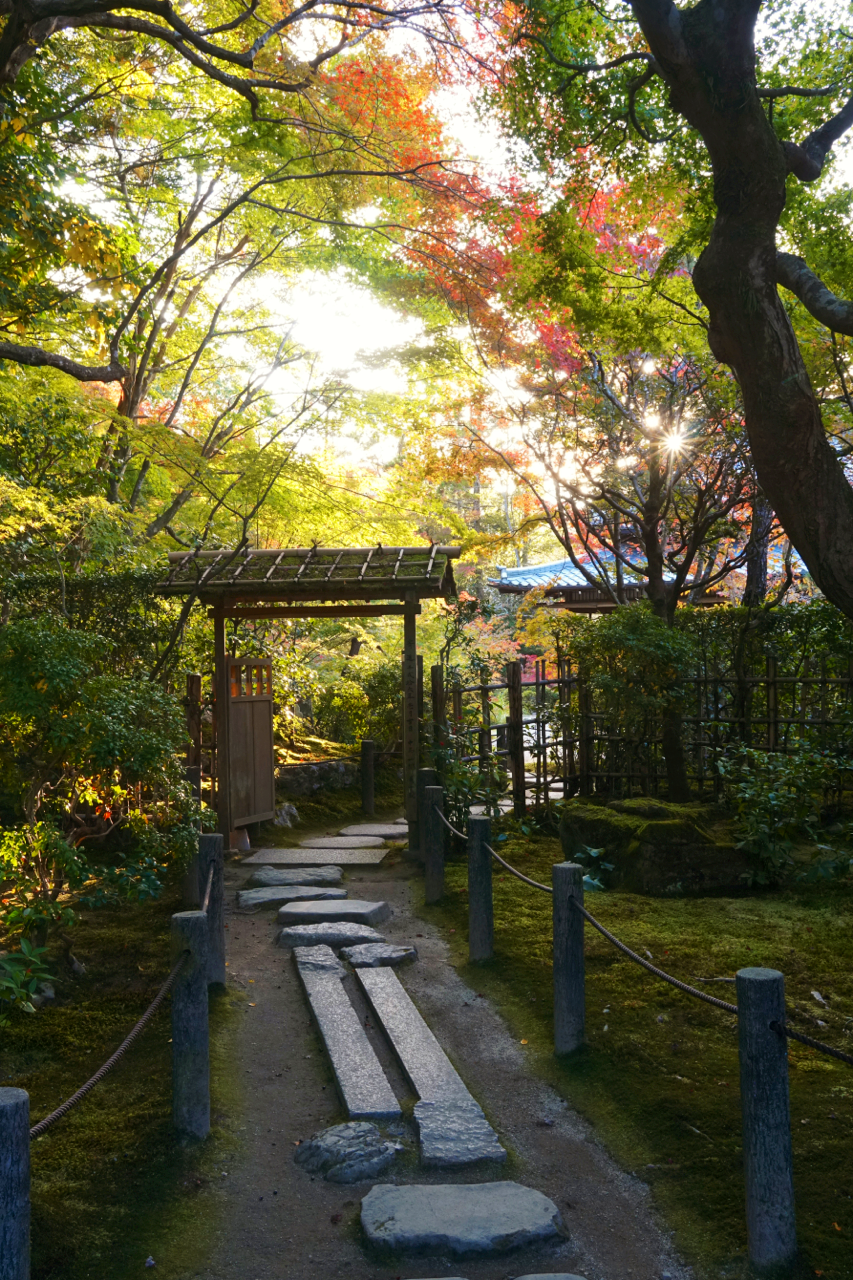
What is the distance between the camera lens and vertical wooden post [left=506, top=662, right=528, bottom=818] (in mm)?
11008

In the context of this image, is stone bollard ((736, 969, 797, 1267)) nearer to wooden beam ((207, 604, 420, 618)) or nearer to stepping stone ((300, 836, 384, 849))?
wooden beam ((207, 604, 420, 618))

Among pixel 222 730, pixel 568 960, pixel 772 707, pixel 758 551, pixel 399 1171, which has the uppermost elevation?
pixel 758 551

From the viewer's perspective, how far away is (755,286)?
438cm

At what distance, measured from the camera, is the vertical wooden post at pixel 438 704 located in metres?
10.3

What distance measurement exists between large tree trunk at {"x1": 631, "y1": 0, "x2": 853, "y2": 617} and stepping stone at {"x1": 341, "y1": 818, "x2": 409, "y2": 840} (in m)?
7.66

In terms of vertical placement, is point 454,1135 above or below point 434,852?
below

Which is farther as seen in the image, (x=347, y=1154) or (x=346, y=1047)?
(x=346, y=1047)

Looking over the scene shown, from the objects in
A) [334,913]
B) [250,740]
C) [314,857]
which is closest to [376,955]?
[334,913]

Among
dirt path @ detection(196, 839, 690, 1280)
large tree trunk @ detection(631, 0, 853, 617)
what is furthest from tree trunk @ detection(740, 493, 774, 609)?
dirt path @ detection(196, 839, 690, 1280)

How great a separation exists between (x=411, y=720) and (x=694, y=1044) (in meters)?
5.78

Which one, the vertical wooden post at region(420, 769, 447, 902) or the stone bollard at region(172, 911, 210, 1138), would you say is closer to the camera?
the stone bollard at region(172, 911, 210, 1138)

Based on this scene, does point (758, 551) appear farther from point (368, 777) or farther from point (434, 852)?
point (434, 852)

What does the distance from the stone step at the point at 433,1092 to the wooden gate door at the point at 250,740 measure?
4915 millimetres

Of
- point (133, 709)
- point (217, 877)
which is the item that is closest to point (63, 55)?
point (133, 709)
